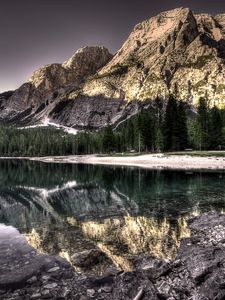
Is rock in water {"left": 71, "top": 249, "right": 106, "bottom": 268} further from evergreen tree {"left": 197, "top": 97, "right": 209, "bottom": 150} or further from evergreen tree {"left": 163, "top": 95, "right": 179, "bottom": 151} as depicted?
evergreen tree {"left": 197, "top": 97, "right": 209, "bottom": 150}

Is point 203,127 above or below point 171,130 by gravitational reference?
above

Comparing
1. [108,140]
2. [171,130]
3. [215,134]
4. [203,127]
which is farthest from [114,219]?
[108,140]

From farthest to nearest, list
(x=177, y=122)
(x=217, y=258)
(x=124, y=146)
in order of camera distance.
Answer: (x=124, y=146) < (x=177, y=122) < (x=217, y=258)

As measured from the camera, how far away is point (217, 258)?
12.6 metres

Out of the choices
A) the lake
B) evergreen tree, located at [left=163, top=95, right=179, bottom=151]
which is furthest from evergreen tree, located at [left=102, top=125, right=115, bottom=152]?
the lake

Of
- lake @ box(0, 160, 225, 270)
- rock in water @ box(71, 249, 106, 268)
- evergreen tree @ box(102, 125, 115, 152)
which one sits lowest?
lake @ box(0, 160, 225, 270)

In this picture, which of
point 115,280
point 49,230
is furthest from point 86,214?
point 115,280

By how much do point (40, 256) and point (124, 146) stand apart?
143569 millimetres

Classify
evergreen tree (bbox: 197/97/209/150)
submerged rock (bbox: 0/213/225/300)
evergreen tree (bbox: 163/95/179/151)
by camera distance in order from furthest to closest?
Answer: evergreen tree (bbox: 163/95/179/151)
evergreen tree (bbox: 197/97/209/150)
submerged rock (bbox: 0/213/225/300)

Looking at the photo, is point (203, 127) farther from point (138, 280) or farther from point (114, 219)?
point (138, 280)

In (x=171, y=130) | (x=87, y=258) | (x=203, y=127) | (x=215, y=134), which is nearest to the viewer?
(x=87, y=258)

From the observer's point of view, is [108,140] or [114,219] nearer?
[114,219]

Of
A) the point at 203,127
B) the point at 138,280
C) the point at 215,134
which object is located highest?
the point at 203,127

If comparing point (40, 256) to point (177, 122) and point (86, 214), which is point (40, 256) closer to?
point (86, 214)
